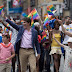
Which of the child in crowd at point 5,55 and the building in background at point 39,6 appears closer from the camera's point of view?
the child in crowd at point 5,55

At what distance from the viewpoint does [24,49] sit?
7422 millimetres

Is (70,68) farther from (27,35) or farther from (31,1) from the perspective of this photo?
(31,1)

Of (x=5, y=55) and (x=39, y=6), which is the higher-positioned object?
(x=39, y=6)

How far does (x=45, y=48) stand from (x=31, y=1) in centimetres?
Answer: 4648

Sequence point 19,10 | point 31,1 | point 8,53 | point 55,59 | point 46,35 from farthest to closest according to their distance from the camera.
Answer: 1. point 19,10
2. point 31,1
3. point 46,35
4. point 55,59
5. point 8,53

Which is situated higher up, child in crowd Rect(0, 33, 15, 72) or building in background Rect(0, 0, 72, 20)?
building in background Rect(0, 0, 72, 20)

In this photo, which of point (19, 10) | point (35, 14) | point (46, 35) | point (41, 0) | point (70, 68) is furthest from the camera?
point (19, 10)

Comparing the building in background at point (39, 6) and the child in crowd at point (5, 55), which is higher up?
the building in background at point (39, 6)

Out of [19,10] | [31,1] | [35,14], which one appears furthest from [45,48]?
[19,10]

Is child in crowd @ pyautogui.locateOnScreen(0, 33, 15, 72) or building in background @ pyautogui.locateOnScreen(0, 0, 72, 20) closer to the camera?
child in crowd @ pyautogui.locateOnScreen(0, 33, 15, 72)

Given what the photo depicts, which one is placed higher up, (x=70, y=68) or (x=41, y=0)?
(x=41, y=0)

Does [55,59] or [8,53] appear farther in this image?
[55,59]

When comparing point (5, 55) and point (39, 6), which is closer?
point (5, 55)

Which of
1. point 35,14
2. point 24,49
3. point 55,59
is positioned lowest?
point 55,59
